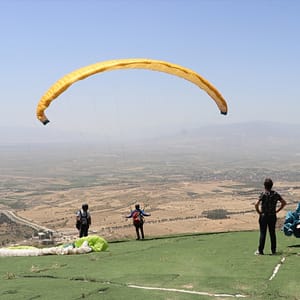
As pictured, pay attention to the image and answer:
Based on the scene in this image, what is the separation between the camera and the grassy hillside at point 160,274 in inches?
289

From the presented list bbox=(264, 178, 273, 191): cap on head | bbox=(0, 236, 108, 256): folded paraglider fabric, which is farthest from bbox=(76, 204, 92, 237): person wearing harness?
bbox=(264, 178, 273, 191): cap on head

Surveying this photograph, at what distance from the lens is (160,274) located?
862cm

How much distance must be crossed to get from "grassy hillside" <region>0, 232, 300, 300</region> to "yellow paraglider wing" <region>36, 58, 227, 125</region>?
120 inches

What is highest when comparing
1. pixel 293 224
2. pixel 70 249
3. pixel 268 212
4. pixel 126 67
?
pixel 126 67

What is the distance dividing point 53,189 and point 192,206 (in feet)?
192

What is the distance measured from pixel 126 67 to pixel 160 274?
4.03 m

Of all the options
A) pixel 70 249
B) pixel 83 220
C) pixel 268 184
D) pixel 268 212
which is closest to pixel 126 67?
pixel 268 184

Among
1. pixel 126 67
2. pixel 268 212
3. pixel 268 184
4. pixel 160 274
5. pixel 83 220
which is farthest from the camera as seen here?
pixel 83 220

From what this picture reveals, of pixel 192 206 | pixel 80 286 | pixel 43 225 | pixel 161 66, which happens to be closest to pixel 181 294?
pixel 80 286

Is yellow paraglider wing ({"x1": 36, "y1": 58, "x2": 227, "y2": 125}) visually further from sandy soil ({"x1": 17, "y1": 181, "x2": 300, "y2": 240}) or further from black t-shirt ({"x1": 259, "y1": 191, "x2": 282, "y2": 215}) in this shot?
sandy soil ({"x1": 17, "y1": 181, "x2": 300, "y2": 240})

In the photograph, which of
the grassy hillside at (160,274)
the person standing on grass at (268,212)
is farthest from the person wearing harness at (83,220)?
the person standing on grass at (268,212)

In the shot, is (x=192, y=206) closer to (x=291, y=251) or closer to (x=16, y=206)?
(x=16, y=206)

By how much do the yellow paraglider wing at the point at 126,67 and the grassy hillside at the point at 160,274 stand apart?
3041 millimetres

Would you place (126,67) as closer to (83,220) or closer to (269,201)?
(269,201)
